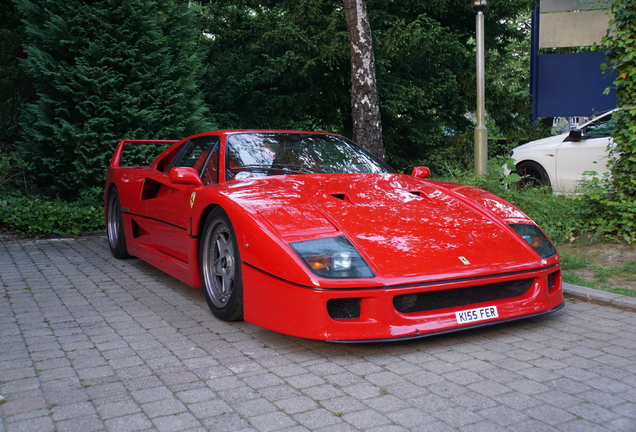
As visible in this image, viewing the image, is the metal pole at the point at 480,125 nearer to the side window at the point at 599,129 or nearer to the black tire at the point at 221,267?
the side window at the point at 599,129

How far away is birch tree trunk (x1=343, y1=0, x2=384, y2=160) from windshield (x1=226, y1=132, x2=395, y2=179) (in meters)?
4.10

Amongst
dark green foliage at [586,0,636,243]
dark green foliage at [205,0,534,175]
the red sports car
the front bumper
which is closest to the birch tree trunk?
dark green foliage at [205,0,534,175]

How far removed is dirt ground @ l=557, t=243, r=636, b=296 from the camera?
5105mm

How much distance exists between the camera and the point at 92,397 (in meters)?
2.95

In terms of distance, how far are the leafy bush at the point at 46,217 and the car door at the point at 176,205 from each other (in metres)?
3.40

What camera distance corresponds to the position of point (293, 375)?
10.7 ft

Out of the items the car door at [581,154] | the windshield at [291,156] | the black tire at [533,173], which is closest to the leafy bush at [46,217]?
the windshield at [291,156]

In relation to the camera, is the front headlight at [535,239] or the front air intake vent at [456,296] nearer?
the front air intake vent at [456,296]

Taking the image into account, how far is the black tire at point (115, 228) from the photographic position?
670 centimetres

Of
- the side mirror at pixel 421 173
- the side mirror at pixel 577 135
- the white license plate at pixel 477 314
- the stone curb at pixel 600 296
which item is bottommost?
the stone curb at pixel 600 296

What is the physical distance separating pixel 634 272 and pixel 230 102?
30.2ft

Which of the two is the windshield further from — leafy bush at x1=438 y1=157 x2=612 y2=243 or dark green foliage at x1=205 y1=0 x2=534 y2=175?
dark green foliage at x1=205 y1=0 x2=534 y2=175

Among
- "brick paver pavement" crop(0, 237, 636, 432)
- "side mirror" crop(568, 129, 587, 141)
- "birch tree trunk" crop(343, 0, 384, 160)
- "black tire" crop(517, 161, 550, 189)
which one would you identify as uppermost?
"birch tree trunk" crop(343, 0, 384, 160)

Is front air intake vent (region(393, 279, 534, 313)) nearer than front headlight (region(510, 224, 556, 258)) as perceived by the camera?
Yes
